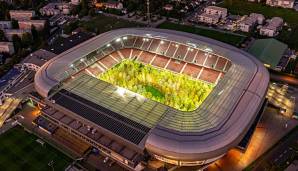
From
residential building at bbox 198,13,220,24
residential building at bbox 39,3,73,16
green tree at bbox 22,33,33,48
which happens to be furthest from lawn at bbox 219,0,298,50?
green tree at bbox 22,33,33,48

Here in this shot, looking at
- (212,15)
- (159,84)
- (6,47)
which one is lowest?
(159,84)

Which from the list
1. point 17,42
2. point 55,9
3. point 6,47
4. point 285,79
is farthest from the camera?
point 55,9

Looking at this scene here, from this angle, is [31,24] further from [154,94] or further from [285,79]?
[285,79]

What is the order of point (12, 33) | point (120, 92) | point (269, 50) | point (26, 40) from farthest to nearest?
1. point (12, 33)
2. point (26, 40)
3. point (269, 50)
4. point (120, 92)

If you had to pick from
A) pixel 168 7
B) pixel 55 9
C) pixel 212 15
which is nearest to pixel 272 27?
pixel 212 15

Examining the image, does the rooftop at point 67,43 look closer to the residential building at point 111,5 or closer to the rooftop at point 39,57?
the rooftop at point 39,57

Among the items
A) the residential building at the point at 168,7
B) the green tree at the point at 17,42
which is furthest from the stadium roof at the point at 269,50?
the green tree at the point at 17,42
